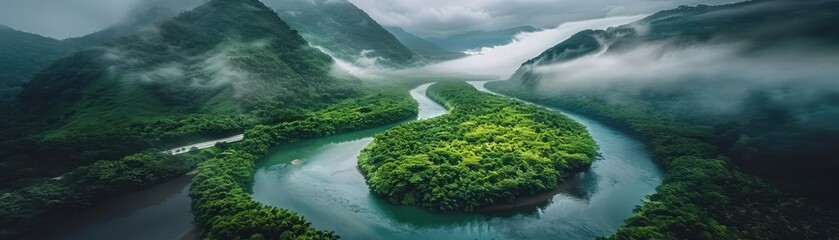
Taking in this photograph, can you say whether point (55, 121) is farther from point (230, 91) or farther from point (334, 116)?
point (334, 116)

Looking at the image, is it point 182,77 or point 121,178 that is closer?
point 121,178

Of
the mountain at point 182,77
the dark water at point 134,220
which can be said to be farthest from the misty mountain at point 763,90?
the mountain at point 182,77

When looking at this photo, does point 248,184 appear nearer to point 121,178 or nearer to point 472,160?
point 121,178

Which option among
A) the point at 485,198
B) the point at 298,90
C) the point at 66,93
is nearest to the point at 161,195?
the point at 485,198

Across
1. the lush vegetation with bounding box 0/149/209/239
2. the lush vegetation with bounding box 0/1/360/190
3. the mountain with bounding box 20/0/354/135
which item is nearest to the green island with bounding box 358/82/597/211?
the lush vegetation with bounding box 0/149/209/239

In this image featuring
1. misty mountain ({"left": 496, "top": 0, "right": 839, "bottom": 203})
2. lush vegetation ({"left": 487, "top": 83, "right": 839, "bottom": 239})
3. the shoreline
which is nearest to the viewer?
lush vegetation ({"left": 487, "top": 83, "right": 839, "bottom": 239})

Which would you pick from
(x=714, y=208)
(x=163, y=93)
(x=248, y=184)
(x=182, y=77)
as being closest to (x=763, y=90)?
(x=714, y=208)

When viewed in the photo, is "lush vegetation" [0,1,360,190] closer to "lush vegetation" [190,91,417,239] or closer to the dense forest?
the dense forest
